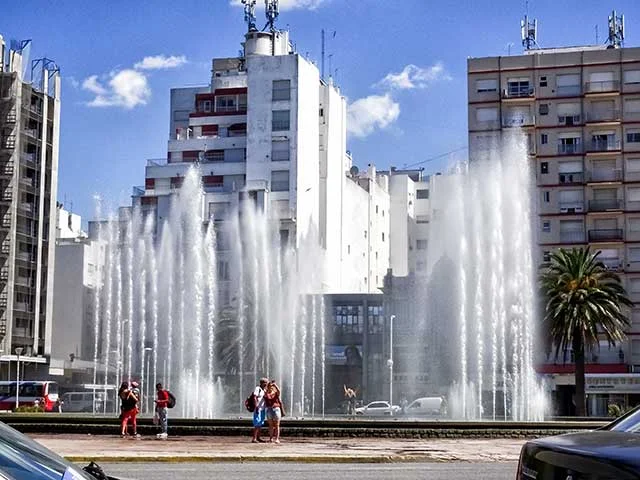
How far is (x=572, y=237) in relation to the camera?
78188 mm

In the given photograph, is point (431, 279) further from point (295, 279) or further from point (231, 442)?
point (231, 442)

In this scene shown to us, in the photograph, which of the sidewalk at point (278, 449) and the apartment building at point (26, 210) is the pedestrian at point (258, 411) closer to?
the sidewalk at point (278, 449)

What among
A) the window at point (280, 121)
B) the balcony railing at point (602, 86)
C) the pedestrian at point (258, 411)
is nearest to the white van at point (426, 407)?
the balcony railing at point (602, 86)

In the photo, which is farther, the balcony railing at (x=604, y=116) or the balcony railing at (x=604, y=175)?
the balcony railing at (x=604, y=116)

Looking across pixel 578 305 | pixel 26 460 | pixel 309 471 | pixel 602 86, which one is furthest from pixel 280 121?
pixel 26 460

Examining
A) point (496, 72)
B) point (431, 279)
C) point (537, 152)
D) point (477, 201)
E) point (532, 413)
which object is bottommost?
point (532, 413)

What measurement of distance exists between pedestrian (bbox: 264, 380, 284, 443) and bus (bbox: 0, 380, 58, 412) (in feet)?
104

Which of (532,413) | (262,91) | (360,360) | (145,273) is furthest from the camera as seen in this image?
(262,91)

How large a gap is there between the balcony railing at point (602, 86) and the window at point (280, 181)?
2576 cm

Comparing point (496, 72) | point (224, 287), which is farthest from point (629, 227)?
point (224, 287)

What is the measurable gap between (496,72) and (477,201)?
2344cm

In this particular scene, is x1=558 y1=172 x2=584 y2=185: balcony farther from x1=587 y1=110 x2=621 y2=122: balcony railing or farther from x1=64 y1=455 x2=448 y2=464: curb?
x1=64 y1=455 x2=448 y2=464: curb

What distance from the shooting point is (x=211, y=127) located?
305 ft

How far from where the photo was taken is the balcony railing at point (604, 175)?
7762 centimetres
